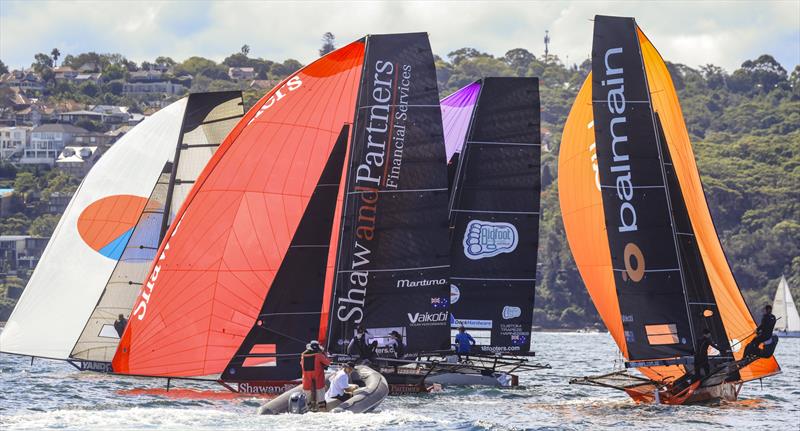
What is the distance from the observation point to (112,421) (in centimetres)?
1831

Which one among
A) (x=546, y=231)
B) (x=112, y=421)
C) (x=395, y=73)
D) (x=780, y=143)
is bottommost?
(x=112, y=421)

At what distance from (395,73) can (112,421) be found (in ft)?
22.3

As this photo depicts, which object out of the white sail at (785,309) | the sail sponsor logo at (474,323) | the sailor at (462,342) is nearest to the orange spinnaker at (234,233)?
the sailor at (462,342)

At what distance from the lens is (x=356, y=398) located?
19.5 m

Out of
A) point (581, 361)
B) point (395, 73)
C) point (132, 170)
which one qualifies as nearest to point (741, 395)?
point (395, 73)

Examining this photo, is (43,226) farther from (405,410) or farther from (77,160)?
(405,410)

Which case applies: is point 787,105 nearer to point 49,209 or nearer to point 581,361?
point 49,209

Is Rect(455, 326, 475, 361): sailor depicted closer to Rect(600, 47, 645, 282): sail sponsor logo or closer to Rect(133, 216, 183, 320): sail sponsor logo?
Rect(600, 47, 645, 282): sail sponsor logo

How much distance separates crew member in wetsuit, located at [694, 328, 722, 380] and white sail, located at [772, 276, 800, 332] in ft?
201

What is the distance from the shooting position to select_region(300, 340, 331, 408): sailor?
1945 centimetres

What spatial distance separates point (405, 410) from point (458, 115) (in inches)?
315

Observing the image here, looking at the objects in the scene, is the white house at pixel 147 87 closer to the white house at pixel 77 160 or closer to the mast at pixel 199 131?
the white house at pixel 77 160

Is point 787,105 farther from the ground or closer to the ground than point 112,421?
farther from the ground

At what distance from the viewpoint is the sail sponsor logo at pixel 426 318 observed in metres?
22.3
